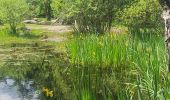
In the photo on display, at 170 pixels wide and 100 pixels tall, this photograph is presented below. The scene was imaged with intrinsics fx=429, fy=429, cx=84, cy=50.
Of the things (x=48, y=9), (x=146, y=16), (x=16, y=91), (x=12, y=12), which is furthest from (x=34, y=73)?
(x=48, y=9)

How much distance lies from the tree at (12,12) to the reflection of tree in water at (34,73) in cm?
1422

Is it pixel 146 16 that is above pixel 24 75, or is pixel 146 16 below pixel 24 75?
above

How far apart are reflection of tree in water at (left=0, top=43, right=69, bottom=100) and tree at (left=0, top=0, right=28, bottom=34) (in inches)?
560

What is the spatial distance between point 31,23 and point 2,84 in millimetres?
40090

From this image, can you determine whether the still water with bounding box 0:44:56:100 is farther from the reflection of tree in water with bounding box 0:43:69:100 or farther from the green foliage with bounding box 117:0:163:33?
the green foliage with bounding box 117:0:163:33

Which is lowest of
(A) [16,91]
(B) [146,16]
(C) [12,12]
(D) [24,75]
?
(D) [24,75]

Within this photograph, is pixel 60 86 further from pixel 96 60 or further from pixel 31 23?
pixel 31 23

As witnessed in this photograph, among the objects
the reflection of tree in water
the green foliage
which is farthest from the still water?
the green foliage

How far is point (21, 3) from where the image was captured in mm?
41469

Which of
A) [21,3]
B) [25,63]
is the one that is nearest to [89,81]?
[25,63]

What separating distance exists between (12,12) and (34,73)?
2302cm

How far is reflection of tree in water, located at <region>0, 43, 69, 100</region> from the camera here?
13.0 meters

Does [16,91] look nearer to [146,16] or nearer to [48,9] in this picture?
[146,16]

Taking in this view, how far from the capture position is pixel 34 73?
17484 millimetres
